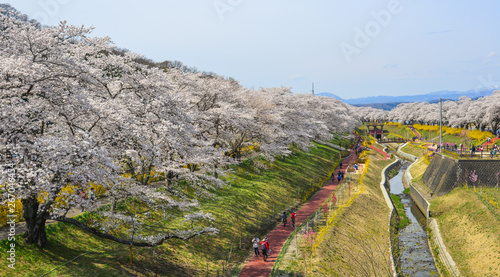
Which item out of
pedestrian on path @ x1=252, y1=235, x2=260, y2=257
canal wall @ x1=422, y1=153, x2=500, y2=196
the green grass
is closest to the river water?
the green grass

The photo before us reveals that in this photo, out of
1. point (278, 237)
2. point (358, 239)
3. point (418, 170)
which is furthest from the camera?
point (418, 170)

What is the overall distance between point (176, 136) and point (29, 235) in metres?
8.71

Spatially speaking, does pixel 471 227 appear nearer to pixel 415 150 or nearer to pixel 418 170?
pixel 418 170

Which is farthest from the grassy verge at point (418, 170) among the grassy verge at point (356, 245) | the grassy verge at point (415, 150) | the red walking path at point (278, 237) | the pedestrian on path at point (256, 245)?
the pedestrian on path at point (256, 245)

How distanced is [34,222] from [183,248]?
29.2 ft

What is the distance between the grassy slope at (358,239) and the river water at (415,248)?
1758 mm

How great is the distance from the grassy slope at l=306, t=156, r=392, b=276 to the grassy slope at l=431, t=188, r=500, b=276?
5.37m

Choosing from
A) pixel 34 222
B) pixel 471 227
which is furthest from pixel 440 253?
pixel 34 222

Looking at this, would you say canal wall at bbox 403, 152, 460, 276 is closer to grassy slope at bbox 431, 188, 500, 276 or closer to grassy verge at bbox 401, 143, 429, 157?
grassy slope at bbox 431, 188, 500, 276

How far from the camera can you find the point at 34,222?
15102mm

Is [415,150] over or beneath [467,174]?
beneath

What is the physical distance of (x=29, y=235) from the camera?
50.2 feet

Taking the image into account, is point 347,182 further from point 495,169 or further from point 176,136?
point 176,136

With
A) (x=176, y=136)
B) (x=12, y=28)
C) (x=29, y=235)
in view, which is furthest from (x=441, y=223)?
(x=12, y=28)
